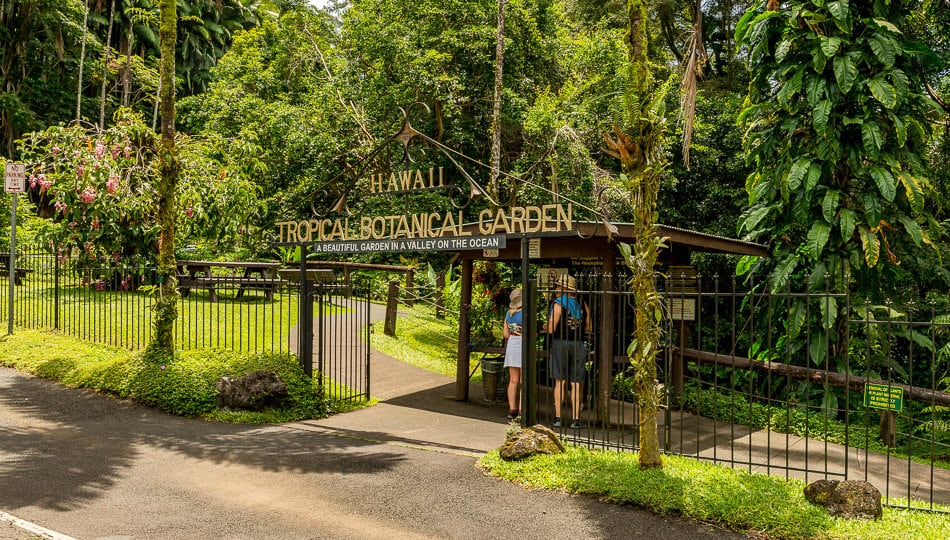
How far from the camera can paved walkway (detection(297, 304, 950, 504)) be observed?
7.30 metres

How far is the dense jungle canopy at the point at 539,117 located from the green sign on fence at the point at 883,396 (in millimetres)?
2661

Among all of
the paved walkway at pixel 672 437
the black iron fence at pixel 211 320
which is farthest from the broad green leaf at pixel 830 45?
the black iron fence at pixel 211 320

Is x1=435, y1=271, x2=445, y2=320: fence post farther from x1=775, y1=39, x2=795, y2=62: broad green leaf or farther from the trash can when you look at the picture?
x1=775, y1=39, x2=795, y2=62: broad green leaf

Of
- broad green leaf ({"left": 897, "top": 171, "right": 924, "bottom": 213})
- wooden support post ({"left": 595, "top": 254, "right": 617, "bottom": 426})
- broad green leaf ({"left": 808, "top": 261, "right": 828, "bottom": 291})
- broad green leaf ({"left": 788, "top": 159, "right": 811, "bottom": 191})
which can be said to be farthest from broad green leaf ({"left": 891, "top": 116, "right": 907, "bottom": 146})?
wooden support post ({"left": 595, "top": 254, "right": 617, "bottom": 426})

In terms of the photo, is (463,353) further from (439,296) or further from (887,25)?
(439,296)

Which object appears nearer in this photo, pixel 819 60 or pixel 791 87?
pixel 819 60

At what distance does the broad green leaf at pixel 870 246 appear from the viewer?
9156mm

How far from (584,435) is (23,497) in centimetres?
565

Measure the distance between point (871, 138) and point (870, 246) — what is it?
1372 mm

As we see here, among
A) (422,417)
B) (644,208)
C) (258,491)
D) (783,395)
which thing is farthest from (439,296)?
(644,208)

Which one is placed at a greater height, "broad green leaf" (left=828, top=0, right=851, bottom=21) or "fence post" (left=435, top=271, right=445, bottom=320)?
"broad green leaf" (left=828, top=0, right=851, bottom=21)

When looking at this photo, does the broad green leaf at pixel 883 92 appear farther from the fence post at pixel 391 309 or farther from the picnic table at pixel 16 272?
the picnic table at pixel 16 272

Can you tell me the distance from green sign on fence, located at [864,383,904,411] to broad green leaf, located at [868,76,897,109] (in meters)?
4.55

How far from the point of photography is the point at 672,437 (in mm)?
8820
